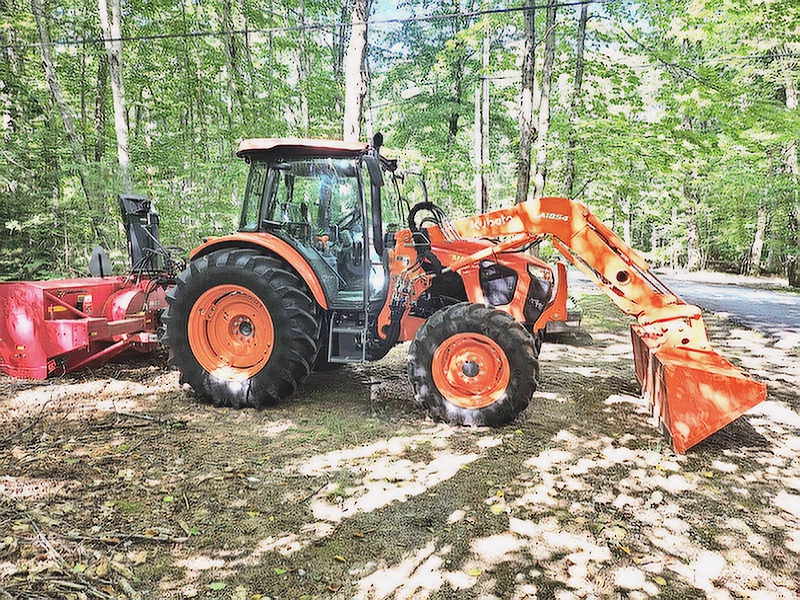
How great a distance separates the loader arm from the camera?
3963 millimetres

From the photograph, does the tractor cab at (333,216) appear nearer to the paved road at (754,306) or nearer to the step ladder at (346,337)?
the step ladder at (346,337)

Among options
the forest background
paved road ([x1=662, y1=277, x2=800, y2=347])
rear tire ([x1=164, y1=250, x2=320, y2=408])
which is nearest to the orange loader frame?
rear tire ([x1=164, y1=250, x2=320, y2=408])

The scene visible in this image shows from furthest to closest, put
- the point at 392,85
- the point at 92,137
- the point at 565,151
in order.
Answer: the point at 392,85, the point at 92,137, the point at 565,151

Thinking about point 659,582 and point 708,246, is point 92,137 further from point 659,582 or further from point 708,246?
point 708,246

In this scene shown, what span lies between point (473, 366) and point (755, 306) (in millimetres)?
10651

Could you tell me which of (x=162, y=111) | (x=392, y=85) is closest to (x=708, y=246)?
(x=392, y=85)

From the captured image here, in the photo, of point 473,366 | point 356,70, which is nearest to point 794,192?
point 356,70

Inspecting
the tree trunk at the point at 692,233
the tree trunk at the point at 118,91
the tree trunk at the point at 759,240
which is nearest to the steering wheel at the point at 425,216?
the tree trunk at the point at 118,91

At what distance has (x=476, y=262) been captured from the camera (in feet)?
16.7

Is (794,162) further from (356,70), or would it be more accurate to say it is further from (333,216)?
(333,216)

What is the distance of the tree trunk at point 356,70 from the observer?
793 centimetres

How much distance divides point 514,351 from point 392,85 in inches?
664

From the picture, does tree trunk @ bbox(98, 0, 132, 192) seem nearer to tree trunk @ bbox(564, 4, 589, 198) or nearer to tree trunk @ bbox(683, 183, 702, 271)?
tree trunk @ bbox(564, 4, 589, 198)

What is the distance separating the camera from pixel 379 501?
343cm
